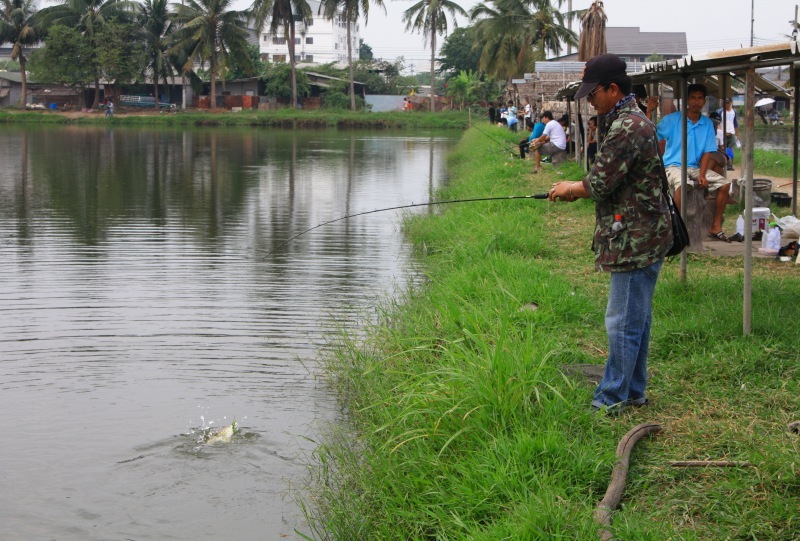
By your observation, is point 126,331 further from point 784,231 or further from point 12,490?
point 784,231

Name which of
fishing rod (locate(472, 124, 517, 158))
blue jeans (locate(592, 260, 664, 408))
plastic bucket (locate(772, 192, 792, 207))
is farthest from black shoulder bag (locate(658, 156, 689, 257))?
fishing rod (locate(472, 124, 517, 158))

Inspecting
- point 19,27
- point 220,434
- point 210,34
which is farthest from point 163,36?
point 220,434

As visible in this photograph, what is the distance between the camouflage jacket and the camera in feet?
13.8

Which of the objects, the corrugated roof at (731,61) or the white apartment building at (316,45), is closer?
the corrugated roof at (731,61)

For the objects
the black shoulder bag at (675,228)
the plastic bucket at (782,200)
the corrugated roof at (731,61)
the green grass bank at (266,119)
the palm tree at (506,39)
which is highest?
the palm tree at (506,39)

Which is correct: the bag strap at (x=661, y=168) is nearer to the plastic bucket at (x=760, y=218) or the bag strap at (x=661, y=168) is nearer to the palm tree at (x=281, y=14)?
the plastic bucket at (x=760, y=218)

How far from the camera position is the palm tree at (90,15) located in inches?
2179

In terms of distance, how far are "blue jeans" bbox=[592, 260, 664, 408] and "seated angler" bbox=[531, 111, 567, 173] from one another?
46.7 ft

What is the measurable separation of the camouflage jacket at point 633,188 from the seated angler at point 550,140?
1423 cm

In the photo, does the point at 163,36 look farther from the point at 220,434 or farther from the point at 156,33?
the point at 220,434

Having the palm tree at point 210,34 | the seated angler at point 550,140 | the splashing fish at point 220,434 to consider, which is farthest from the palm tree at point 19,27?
the splashing fish at point 220,434

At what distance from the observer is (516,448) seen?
154 inches

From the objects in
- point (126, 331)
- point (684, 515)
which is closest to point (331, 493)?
point (684, 515)

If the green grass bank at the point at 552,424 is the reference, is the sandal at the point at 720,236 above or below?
above
